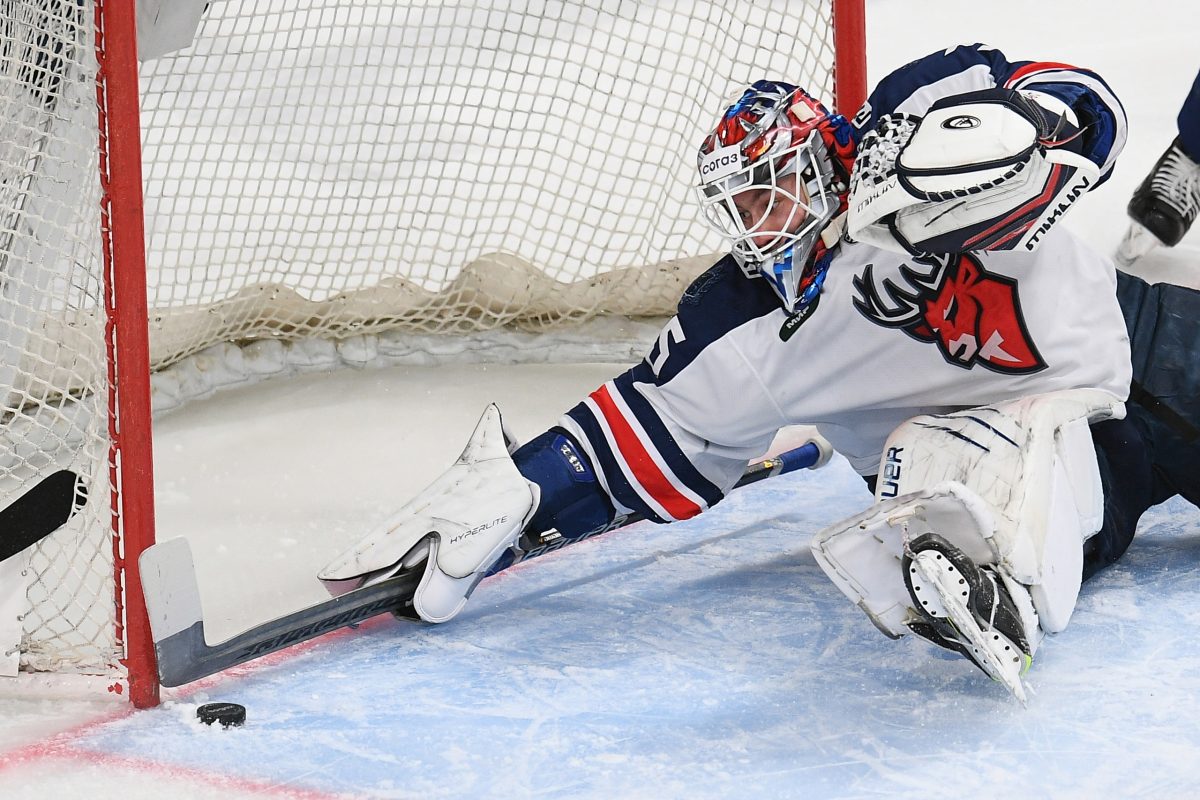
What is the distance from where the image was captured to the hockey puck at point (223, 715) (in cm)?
162

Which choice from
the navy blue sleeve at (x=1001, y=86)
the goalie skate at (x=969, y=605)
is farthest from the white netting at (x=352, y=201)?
the goalie skate at (x=969, y=605)

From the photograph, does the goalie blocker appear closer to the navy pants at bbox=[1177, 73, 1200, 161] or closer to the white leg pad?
the white leg pad

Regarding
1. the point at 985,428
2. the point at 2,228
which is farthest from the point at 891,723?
the point at 2,228

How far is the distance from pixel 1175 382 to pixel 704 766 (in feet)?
2.81

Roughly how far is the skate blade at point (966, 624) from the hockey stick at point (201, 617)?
0.69 metres

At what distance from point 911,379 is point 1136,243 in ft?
5.08

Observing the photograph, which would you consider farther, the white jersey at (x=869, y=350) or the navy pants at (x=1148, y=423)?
the navy pants at (x=1148, y=423)

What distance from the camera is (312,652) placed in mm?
1860

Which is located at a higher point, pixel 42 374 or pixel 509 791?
pixel 42 374

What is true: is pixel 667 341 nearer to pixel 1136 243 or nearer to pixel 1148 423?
pixel 1148 423

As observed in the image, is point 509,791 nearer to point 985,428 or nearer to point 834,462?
point 985,428

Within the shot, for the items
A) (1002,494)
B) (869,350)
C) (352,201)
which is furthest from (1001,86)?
(352,201)

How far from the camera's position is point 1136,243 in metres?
3.16

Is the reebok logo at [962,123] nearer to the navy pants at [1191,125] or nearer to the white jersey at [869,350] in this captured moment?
the white jersey at [869,350]
